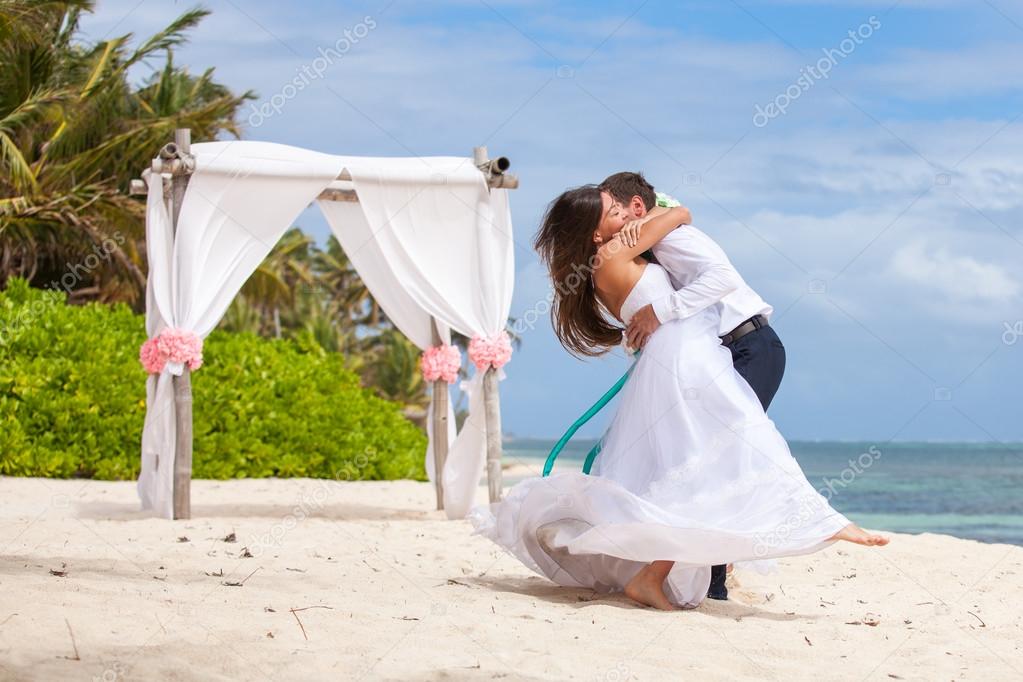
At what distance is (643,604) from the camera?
5.19 meters

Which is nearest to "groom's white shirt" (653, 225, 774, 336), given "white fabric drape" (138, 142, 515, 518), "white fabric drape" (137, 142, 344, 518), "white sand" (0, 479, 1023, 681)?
"white sand" (0, 479, 1023, 681)

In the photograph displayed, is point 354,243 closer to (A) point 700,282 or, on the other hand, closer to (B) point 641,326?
(B) point 641,326

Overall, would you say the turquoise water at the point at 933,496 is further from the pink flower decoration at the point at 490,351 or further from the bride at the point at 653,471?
the bride at the point at 653,471

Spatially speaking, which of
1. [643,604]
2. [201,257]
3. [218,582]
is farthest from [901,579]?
[201,257]

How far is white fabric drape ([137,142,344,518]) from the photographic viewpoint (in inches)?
345

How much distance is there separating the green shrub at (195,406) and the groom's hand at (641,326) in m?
8.45

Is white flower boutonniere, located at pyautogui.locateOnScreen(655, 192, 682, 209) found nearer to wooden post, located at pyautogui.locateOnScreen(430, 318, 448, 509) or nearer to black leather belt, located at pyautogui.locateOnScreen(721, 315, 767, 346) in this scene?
black leather belt, located at pyautogui.locateOnScreen(721, 315, 767, 346)

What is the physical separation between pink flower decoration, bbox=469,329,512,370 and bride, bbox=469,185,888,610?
3.86m

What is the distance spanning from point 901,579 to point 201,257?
5516 mm

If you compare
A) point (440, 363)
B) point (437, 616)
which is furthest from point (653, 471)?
point (440, 363)

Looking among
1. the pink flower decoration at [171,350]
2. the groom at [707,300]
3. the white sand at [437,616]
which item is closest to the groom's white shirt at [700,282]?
the groom at [707,300]

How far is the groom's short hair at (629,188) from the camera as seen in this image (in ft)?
17.7

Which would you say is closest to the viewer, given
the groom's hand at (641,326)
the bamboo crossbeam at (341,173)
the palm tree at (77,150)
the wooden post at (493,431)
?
the groom's hand at (641,326)

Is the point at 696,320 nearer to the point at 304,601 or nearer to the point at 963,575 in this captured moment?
the point at 304,601
